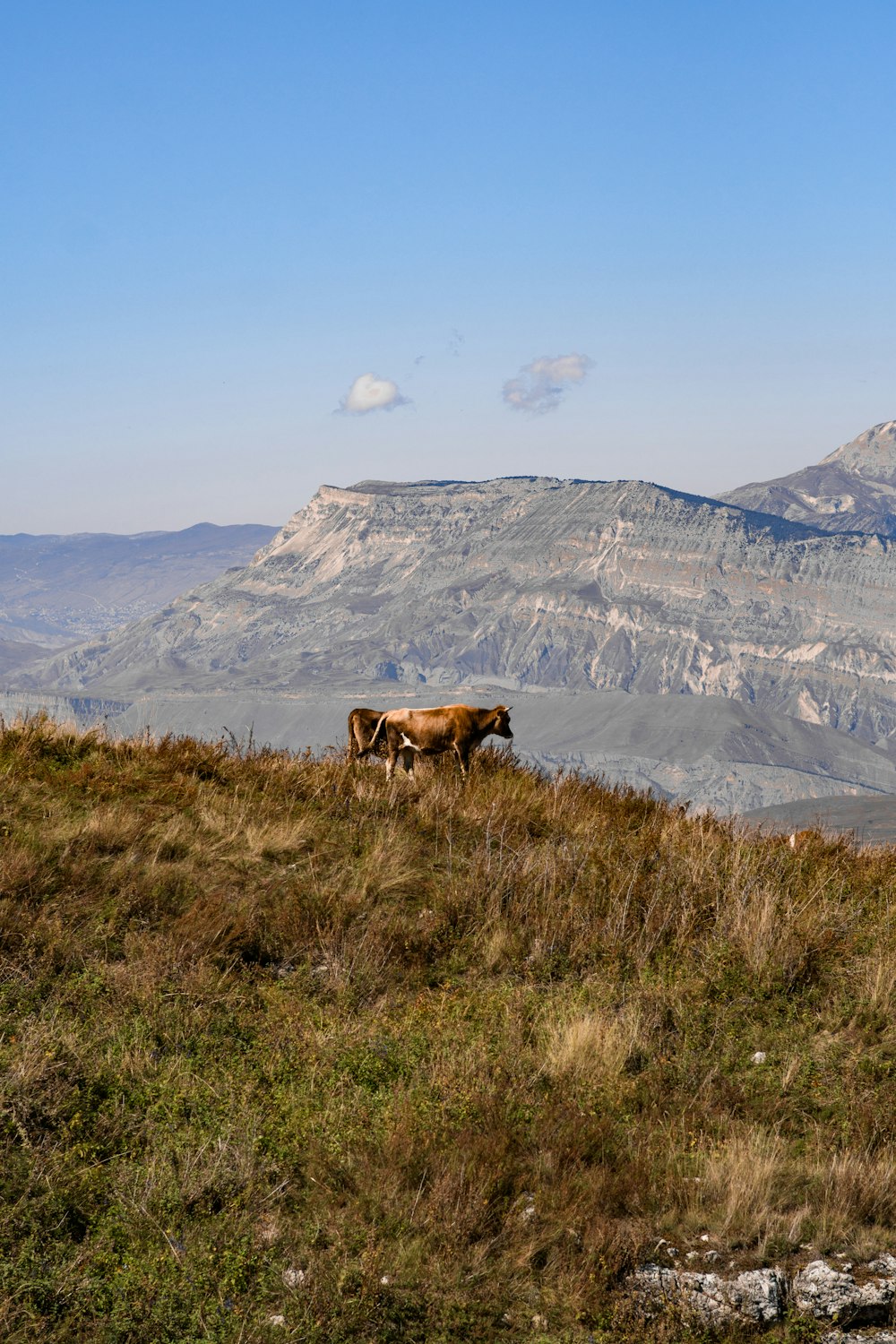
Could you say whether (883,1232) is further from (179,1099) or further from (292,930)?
(292,930)

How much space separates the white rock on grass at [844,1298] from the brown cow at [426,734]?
7713 mm

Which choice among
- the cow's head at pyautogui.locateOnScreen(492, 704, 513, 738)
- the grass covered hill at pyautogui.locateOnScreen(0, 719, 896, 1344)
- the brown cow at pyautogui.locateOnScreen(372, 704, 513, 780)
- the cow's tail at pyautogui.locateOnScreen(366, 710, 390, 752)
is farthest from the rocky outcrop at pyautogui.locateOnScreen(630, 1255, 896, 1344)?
the cow's head at pyautogui.locateOnScreen(492, 704, 513, 738)

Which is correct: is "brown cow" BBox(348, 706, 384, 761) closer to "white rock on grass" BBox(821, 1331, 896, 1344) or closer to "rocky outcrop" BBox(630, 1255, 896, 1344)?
"rocky outcrop" BBox(630, 1255, 896, 1344)

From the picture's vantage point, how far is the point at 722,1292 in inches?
168

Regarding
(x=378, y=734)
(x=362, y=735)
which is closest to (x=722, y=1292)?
(x=378, y=734)

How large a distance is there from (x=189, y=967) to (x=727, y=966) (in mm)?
3736

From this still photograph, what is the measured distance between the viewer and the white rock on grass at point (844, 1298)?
4.26 m

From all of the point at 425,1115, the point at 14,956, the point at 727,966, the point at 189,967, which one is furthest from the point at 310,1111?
the point at 727,966

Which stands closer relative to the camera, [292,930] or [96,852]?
[292,930]

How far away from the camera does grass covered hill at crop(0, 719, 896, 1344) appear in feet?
13.8

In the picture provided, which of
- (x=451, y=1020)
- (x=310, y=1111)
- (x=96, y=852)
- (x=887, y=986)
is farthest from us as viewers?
(x=96, y=852)

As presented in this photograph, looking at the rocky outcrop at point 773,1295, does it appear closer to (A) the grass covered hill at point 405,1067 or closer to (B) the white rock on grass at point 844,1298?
(B) the white rock on grass at point 844,1298

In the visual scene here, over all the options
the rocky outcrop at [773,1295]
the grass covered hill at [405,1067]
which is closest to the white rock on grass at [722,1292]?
the rocky outcrop at [773,1295]

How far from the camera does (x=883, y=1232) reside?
4562mm
